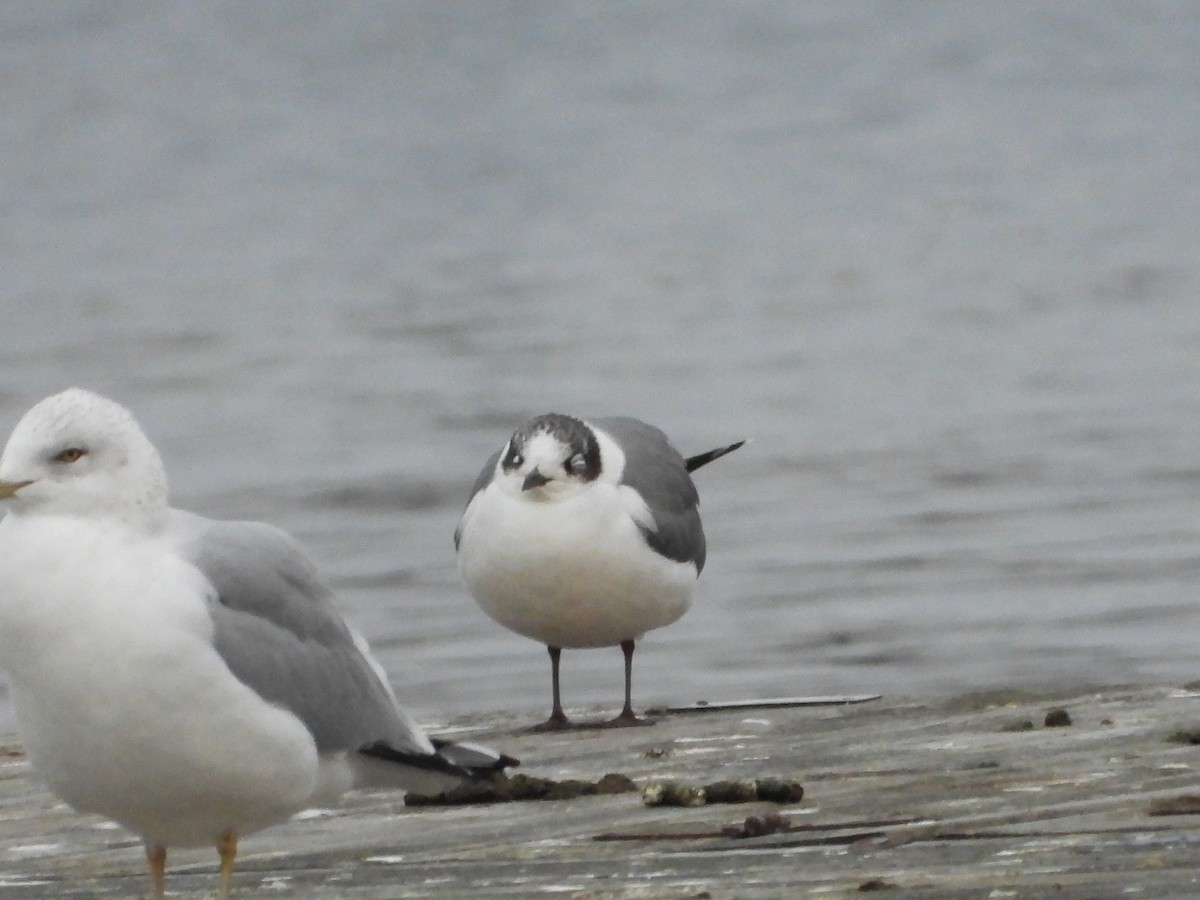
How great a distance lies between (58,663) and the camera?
15.9ft

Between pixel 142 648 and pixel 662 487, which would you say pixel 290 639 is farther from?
pixel 662 487

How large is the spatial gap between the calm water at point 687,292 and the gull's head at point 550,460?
32.5 inches

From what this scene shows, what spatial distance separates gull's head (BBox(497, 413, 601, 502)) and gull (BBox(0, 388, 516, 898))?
3.12 m

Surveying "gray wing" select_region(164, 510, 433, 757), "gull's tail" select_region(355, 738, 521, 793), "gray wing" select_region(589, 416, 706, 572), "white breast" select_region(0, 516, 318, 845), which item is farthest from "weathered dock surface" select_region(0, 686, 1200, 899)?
"gray wing" select_region(589, 416, 706, 572)

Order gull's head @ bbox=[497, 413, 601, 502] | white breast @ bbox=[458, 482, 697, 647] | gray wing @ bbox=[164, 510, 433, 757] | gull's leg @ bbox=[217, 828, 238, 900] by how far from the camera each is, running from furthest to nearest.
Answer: gull's head @ bbox=[497, 413, 601, 502] → white breast @ bbox=[458, 482, 697, 647] → gull's leg @ bbox=[217, 828, 238, 900] → gray wing @ bbox=[164, 510, 433, 757]

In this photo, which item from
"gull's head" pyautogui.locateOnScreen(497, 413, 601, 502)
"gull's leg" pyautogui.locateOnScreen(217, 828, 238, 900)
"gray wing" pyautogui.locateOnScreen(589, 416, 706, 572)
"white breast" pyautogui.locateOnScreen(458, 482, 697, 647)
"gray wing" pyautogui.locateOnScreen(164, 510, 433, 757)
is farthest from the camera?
"gray wing" pyautogui.locateOnScreen(589, 416, 706, 572)

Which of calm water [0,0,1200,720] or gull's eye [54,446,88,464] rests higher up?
calm water [0,0,1200,720]

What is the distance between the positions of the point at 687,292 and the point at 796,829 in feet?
59.6

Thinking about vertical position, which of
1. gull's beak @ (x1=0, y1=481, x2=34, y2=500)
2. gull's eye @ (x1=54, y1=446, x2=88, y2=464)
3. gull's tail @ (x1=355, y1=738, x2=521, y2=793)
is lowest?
gull's tail @ (x1=355, y1=738, x2=521, y2=793)

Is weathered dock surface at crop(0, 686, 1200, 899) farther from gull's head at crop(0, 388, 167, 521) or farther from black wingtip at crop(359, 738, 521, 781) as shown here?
gull's head at crop(0, 388, 167, 521)

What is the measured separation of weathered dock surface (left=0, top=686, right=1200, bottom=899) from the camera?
506 cm

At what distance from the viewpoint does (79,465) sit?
16.4 feet

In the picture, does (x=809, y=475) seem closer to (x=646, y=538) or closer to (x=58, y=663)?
(x=646, y=538)

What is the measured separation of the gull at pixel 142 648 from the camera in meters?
4.86
